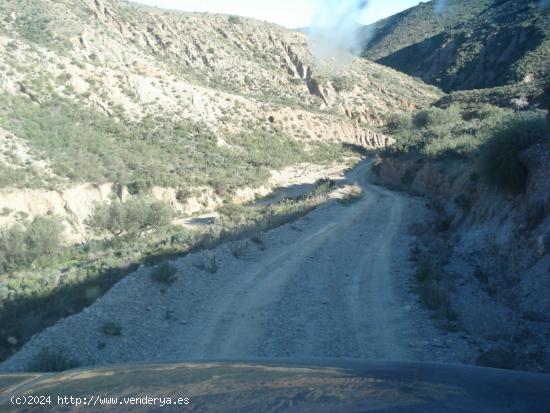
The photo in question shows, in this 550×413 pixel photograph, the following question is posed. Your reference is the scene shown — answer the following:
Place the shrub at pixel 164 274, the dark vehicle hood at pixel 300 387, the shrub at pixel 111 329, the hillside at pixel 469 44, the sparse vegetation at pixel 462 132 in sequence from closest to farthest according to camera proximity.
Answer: the dark vehicle hood at pixel 300 387 → the shrub at pixel 111 329 → the shrub at pixel 164 274 → the sparse vegetation at pixel 462 132 → the hillside at pixel 469 44

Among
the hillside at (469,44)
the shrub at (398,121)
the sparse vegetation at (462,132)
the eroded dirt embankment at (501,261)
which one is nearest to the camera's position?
the eroded dirt embankment at (501,261)

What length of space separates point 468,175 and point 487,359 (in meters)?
14.1

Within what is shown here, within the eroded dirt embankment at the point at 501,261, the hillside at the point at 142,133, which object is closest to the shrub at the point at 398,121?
the hillside at the point at 142,133

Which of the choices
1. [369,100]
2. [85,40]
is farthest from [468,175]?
[369,100]

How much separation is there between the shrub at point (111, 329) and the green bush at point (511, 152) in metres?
9.89

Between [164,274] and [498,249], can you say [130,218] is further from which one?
[498,249]

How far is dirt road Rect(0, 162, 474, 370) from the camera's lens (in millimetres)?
7500

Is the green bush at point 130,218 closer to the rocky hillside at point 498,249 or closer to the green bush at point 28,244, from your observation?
the green bush at point 28,244

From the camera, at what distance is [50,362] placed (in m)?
6.84

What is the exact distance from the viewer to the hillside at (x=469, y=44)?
64938 millimetres

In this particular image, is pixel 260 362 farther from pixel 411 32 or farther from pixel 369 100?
pixel 411 32

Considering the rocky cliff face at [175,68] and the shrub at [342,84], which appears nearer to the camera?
the rocky cliff face at [175,68]

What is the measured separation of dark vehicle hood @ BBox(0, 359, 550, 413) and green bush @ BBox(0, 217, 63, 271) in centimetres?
2085

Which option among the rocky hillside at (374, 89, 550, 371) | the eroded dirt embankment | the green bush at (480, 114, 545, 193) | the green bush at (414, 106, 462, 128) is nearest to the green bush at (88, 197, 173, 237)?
the rocky hillside at (374, 89, 550, 371)
